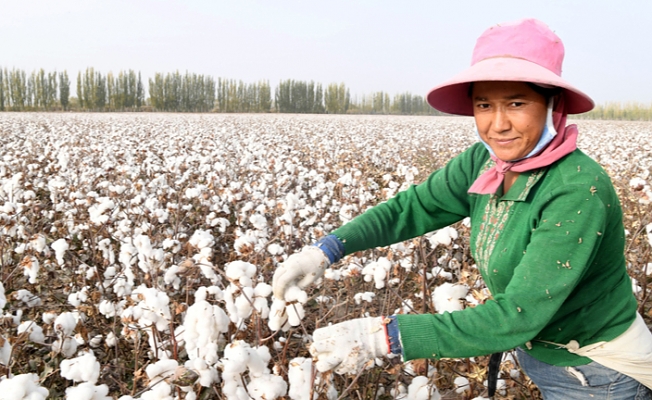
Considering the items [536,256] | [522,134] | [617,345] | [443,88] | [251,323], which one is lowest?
[251,323]

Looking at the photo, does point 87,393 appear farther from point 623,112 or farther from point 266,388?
point 623,112

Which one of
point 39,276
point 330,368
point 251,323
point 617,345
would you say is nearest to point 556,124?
point 617,345

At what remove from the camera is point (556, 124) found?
143 cm

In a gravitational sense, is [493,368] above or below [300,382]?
below

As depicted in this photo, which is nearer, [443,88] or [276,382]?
[276,382]

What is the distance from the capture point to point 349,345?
45.3 inches

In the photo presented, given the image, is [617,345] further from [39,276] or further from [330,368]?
[39,276]

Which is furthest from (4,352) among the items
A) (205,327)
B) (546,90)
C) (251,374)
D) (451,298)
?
(546,90)

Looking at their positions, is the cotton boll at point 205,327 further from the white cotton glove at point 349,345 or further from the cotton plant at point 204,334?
the white cotton glove at point 349,345

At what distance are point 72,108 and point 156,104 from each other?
10.9m

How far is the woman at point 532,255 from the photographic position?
3.76 ft

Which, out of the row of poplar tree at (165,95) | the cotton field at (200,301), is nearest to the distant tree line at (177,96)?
the row of poplar tree at (165,95)

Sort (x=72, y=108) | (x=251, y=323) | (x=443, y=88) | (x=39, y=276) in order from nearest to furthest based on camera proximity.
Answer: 1. (x=443, y=88)
2. (x=251, y=323)
3. (x=39, y=276)
4. (x=72, y=108)

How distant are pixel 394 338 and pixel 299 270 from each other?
508 mm
